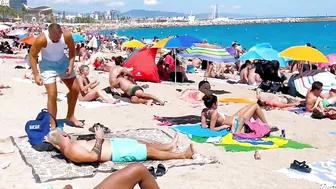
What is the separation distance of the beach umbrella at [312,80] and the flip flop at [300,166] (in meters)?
4.67

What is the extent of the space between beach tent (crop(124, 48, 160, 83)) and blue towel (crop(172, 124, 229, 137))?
510 cm

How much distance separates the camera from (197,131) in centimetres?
617

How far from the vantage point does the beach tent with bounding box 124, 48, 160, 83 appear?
11.5 m

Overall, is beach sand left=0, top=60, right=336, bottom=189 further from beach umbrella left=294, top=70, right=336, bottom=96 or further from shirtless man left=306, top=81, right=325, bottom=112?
beach umbrella left=294, top=70, right=336, bottom=96

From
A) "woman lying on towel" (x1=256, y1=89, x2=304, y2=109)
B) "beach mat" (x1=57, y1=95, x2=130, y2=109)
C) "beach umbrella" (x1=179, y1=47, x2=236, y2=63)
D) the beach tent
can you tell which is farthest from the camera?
the beach tent

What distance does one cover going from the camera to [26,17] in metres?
89.1

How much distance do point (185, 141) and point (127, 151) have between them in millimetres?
1327

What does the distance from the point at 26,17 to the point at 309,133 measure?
89.1 metres

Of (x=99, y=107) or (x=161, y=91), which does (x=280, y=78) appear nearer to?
(x=161, y=91)

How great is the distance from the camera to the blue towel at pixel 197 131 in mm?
5978

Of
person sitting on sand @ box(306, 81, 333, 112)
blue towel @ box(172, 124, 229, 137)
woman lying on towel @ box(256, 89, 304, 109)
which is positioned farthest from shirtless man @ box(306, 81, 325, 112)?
blue towel @ box(172, 124, 229, 137)

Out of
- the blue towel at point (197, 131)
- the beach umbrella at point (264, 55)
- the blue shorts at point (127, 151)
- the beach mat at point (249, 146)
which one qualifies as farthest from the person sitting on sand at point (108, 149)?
the beach umbrella at point (264, 55)

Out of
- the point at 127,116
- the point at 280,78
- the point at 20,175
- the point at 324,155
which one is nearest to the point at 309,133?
the point at 324,155

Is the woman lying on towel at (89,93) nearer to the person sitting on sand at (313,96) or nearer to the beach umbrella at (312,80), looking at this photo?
the person sitting on sand at (313,96)
